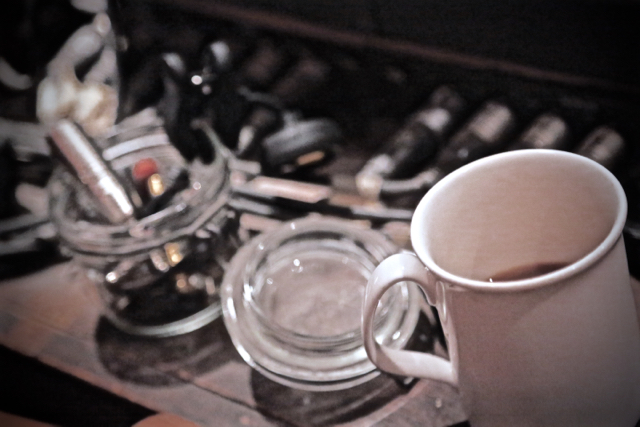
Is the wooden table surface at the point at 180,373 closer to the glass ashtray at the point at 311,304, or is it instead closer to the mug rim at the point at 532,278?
the glass ashtray at the point at 311,304

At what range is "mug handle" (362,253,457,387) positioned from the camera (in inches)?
10.9

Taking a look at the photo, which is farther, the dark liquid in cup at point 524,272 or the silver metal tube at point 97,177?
the silver metal tube at point 97,177

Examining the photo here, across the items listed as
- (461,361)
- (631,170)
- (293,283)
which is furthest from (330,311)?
(631,170)

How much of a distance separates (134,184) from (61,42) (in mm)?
369

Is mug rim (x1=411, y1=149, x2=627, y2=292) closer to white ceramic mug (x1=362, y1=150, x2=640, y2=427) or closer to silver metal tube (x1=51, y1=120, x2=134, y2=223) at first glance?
Answer: white ceramic mug (x1=362, y1=150, x2=640, y2=427)

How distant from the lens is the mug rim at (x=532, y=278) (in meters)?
0.23

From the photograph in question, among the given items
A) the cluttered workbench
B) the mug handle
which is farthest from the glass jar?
the mug handle

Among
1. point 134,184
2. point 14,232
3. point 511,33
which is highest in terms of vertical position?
point 511,33

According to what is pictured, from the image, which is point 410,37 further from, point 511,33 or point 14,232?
point 14,232

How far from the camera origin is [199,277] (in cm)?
50

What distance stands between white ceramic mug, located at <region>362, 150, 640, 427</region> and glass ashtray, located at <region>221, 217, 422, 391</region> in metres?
0.08

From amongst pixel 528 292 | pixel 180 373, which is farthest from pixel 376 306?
pixel 180 373

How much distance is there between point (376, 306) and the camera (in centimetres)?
29

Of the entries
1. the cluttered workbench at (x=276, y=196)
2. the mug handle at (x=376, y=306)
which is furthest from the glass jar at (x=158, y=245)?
the mug handle at (x=376, y=306)
